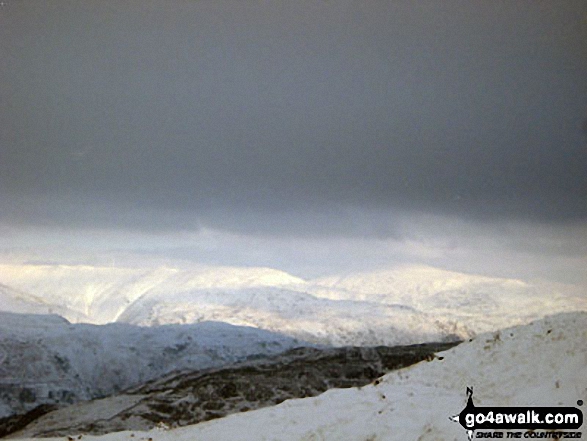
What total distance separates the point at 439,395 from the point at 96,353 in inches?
4948

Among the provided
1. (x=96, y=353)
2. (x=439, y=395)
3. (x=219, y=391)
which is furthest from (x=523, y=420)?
(x=96, y=353)

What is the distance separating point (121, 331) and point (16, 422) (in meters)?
54.3

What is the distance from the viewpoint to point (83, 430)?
60719 millimetres

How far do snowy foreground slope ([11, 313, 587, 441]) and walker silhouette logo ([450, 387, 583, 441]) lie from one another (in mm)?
332

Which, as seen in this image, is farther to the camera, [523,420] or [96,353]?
[96,353]

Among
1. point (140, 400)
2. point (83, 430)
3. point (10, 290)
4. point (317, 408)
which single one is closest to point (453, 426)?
point (317, 408)

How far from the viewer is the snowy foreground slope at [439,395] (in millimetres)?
17234

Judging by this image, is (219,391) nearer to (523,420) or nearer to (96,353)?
(96,353)

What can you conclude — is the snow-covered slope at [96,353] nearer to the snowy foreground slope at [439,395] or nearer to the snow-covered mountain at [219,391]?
the snow-covered mountain at [219,391]

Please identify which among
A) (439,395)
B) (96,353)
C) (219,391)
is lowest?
(219,391)

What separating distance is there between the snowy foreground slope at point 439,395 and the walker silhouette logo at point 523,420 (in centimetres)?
33

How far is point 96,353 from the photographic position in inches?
5305

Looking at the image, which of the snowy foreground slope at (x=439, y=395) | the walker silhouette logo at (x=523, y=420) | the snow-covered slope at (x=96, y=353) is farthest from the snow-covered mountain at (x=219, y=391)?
the walker silhouette logo at (x=523, y=420)

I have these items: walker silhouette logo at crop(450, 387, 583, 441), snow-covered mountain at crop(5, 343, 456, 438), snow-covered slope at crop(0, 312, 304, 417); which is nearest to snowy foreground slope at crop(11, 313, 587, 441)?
walker silhouette logo at crop(450, 387, 583, 441)
